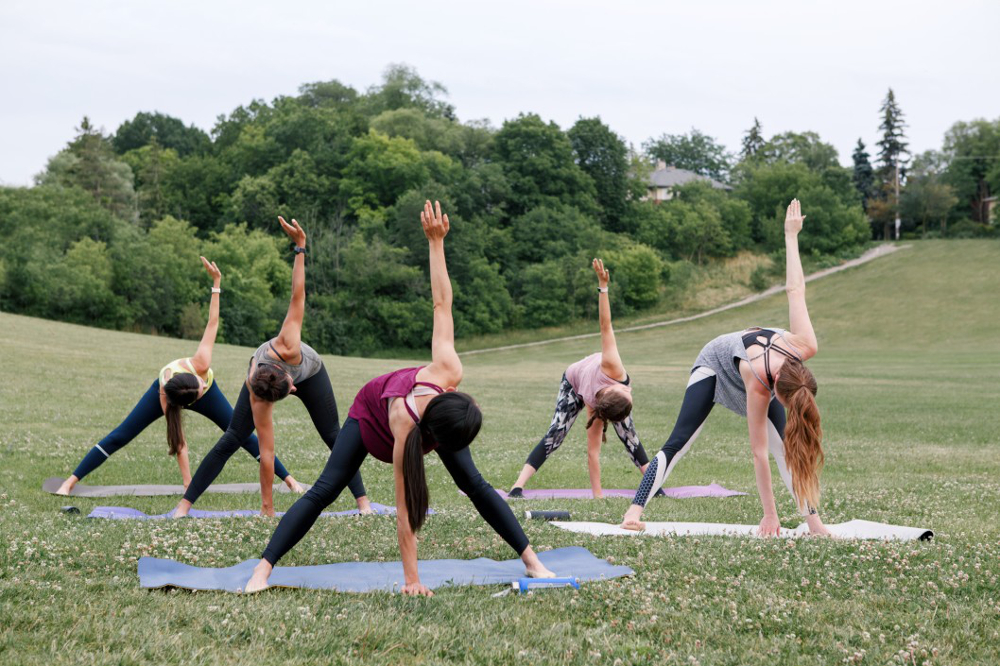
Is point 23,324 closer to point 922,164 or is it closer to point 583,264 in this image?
point 583,264

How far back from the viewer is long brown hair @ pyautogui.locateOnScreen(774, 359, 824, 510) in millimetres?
7152

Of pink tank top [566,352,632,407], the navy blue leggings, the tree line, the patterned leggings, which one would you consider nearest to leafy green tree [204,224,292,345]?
the tree line

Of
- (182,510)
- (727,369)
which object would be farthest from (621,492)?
(182,510)

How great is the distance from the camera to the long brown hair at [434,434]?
5371mm

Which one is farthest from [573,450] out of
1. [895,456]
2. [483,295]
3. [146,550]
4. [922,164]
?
[922,164]

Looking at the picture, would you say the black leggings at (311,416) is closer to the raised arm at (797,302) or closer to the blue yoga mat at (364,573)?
the blue yoga mat at (364,573)

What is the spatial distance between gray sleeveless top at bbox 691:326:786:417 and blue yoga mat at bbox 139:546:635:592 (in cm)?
243

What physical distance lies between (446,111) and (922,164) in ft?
200

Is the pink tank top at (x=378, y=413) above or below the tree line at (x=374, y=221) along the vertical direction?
below

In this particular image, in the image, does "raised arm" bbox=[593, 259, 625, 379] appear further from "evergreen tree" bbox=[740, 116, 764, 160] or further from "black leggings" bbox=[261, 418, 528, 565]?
"evergreen tree" bbox=[740, 116, 764, 160]

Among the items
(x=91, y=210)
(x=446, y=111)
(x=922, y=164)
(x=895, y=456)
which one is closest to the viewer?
(x=895, y=456)

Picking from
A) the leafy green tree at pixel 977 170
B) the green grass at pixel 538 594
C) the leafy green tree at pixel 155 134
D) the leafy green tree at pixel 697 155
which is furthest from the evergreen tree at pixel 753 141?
the green grass at pixel 538 594

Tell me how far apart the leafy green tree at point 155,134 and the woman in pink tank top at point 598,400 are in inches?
4195

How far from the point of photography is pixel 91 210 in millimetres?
68375
